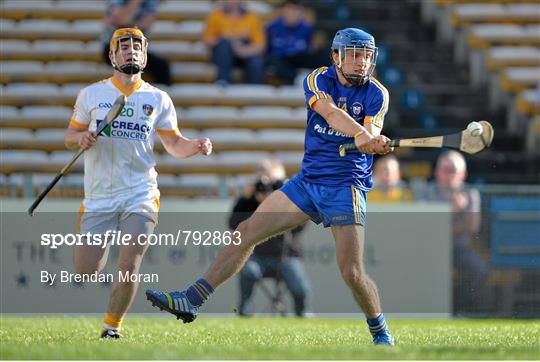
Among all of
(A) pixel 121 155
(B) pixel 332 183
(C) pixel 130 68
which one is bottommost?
(B) pixel 332 183

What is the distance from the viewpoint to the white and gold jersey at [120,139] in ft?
30.9

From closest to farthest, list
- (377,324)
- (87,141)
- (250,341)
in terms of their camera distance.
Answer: (377,324) → (250,341) → (87,141)

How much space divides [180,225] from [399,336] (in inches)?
141

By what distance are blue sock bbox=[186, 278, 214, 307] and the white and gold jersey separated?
2.98 feet

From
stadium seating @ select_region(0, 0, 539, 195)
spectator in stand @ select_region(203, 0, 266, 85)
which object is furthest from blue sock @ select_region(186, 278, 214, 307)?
spectator in stand @ select_region(203, 0, 266, 85)

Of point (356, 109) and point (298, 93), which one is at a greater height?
point (298, 93)

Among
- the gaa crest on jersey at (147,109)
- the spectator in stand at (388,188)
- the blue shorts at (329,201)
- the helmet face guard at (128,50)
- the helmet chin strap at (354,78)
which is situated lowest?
the spectator in stand at (388,188)

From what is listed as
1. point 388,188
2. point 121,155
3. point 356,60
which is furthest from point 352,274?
point 388,188

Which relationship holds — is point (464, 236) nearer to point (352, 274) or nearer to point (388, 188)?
point (388, 188)

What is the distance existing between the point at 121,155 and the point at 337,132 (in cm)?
160

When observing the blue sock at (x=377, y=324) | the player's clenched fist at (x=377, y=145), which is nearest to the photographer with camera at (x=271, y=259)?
the blue sock at (x=377, y=324)

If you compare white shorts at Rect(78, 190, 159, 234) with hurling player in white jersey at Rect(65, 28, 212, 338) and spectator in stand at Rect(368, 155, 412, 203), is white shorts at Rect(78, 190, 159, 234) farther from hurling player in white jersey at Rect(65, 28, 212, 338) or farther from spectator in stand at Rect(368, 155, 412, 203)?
spectator in stand at Rect(368, 155, 412, 203)

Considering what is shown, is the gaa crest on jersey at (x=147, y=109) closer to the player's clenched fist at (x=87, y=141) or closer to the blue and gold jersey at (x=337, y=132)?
the player's clenched fist at (x=87, y=141)

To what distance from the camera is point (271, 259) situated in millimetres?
13648
